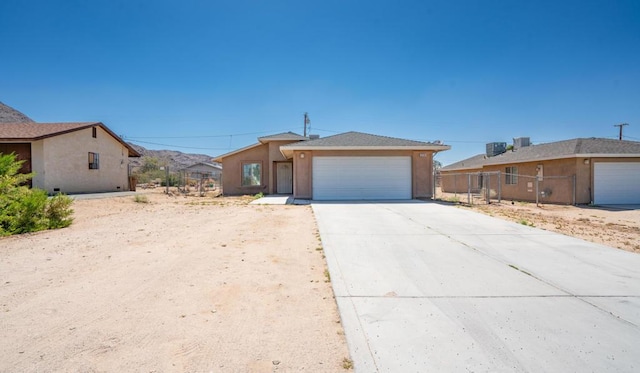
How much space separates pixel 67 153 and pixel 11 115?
49697 mm

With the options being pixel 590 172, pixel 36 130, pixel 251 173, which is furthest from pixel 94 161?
pixel 590 172

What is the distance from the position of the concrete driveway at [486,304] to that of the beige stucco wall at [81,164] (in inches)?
777

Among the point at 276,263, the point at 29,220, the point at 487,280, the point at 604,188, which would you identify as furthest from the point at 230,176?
the point at 604,188

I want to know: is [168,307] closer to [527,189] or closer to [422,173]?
[422,173]

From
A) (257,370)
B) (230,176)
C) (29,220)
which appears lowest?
(257,370)

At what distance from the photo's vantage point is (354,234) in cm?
693

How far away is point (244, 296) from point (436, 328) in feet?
6.83

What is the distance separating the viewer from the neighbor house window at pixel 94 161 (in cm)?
2105

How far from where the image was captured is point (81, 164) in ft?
66.0

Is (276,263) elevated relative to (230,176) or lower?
lower

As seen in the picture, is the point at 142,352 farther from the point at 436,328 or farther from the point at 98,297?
the point at 436,328

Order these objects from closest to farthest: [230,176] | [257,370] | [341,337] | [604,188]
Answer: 1. [257,370]
2. [341,337]
3. [604,188]
4. [230,176]

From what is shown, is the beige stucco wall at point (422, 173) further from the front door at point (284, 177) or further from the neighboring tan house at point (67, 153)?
the neighboring tan house at point (67, 153)

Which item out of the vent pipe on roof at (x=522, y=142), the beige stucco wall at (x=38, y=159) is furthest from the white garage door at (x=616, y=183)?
the beige stucco wall at (x=38, y=159)
